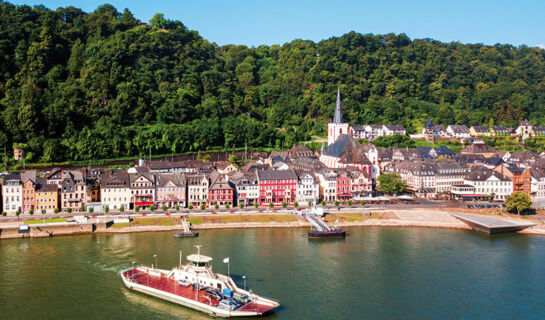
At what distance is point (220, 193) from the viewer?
5272cm

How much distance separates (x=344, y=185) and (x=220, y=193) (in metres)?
14.4

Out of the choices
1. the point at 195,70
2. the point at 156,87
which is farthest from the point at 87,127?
the point at 195,70

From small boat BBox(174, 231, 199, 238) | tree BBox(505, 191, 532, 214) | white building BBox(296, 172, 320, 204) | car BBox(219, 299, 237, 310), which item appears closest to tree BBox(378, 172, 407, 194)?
white building BBox(296, 172, 320, 204)

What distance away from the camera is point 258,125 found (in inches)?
3433

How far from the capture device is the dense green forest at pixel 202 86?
74.2 meters

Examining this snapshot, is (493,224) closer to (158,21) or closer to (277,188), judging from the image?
(277,188)

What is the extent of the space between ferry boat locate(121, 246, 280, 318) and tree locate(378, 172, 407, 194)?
32.8m

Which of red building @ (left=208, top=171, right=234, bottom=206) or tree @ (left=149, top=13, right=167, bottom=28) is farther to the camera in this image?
tree @ (left=149, top=13, right=167, bottom=28)

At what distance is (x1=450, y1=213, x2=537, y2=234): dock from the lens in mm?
46322

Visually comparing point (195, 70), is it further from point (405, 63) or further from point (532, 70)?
point (532, 70)

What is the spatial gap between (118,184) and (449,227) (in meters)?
32.1

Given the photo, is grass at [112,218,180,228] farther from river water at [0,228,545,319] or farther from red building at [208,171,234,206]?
red building at [208,171,234,206]

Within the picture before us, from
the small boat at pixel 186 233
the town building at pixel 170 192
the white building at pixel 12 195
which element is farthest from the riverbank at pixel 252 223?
the white building at pixel 12 195

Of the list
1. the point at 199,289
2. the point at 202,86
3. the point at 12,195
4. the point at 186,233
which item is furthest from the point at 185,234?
the point at 202,86
